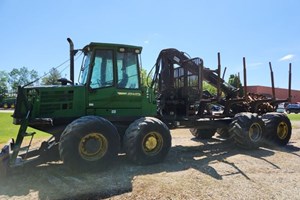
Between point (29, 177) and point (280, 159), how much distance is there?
7022mm

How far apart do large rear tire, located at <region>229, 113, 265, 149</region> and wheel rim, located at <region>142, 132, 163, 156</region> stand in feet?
11.7

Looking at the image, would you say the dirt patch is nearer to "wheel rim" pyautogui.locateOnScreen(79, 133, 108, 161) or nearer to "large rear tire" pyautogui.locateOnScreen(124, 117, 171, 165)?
"large rear tire" pyautogui.locateOnScreen(124, 117, 171, 165)

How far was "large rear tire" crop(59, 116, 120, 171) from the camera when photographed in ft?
23.7

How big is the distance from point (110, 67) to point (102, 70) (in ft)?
0.80

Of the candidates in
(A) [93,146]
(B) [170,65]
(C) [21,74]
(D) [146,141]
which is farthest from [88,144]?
(C) [21,74]

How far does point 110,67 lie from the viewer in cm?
892

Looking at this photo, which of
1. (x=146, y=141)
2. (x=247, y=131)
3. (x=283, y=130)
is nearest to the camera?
(x=146, y=141)

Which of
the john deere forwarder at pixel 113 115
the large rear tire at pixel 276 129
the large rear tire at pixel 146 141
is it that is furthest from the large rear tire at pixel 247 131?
the large rear tire at pixel 146 141

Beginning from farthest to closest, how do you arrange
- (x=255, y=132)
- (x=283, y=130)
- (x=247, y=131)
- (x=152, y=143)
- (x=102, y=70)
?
(x=283, y=130)
(x=255, y=132)
(x=247, y=131)
(x=102, y=70)
(x=152, y=143)

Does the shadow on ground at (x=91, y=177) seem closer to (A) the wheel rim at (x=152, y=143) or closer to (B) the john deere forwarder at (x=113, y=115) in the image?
(B) the john deere forwarder at (x=113, y=115)

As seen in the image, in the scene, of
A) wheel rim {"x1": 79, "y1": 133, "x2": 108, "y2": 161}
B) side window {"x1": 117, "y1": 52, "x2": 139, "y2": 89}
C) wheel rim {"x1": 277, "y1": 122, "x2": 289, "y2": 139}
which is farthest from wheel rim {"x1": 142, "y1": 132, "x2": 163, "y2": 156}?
wheel rim {"x1": 277, "y1": 122, "x2": 289, "y2": 139}

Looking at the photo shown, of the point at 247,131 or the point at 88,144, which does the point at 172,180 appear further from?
the point at 247,131

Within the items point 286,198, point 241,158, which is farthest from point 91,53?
point 286,198

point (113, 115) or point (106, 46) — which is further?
point (113, 115)
